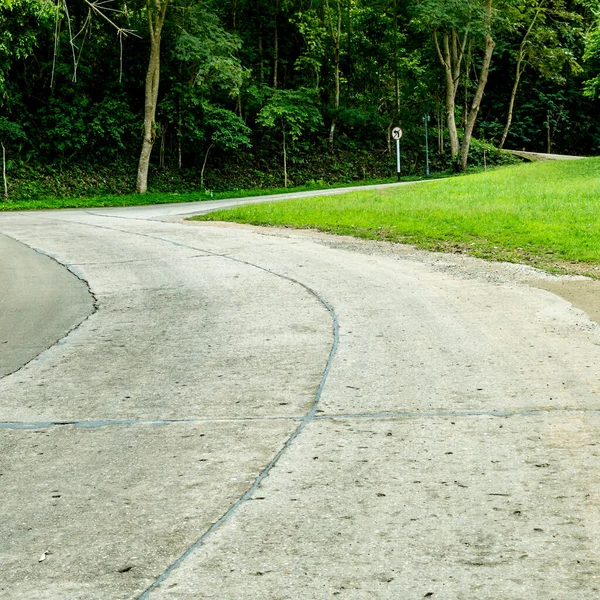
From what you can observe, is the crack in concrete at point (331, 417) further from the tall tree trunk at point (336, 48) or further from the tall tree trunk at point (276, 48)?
the tall tree trunk at point (336, 48)

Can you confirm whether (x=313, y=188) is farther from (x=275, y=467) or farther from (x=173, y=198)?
(x=275, y=467)

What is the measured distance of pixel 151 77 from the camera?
29984 millimetres

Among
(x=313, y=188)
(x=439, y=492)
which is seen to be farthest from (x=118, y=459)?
(x=313, y=188)

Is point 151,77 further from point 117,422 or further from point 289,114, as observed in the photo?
point 117,422

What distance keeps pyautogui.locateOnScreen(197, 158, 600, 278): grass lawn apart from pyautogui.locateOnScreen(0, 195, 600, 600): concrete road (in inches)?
140

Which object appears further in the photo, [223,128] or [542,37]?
[542,37]

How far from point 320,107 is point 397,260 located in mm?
30706

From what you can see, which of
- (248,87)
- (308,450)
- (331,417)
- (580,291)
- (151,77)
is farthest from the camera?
(248,87)

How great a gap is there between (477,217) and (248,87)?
22.2 metres

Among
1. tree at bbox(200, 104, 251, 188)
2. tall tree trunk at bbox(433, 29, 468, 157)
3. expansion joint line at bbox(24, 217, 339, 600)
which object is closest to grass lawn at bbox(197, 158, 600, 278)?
expansion joint line at bbox(24, 217, 339, 600)

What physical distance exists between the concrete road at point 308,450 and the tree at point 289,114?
90.5 feet

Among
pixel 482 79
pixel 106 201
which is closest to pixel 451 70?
pixel 482 79

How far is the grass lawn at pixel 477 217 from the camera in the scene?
43.3ft

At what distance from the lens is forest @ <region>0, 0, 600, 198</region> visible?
31031mm
